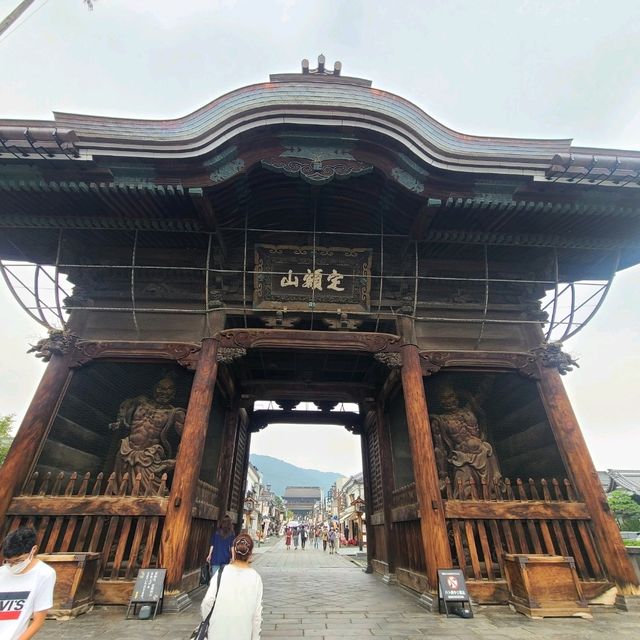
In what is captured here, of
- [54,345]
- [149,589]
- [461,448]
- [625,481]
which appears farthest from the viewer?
[625,481]

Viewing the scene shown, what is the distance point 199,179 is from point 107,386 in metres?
4.82

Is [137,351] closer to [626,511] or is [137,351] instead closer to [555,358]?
[555,358]

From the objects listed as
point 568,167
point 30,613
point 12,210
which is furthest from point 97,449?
point 568,167

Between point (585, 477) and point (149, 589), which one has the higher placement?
point (585, 477)

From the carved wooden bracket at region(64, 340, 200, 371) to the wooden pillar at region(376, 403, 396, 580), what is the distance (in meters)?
5.37

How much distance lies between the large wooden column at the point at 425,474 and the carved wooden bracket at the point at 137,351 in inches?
164

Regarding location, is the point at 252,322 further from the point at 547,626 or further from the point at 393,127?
the point at 547,626

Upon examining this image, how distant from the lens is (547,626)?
4609mm

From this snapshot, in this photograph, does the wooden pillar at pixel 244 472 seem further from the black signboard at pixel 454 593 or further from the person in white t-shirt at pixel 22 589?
the person in white t-shirt at pixel 22 589

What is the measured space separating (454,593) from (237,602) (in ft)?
13.8

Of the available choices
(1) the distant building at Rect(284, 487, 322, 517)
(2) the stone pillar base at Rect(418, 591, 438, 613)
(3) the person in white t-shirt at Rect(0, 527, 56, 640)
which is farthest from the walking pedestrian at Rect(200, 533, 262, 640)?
(1) the distant building at Rect(284, 487, 322, 517)

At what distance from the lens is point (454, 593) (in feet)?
17.3

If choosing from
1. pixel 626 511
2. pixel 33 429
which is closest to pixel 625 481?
pixel 626 511

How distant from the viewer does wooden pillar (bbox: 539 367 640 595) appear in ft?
18.8
